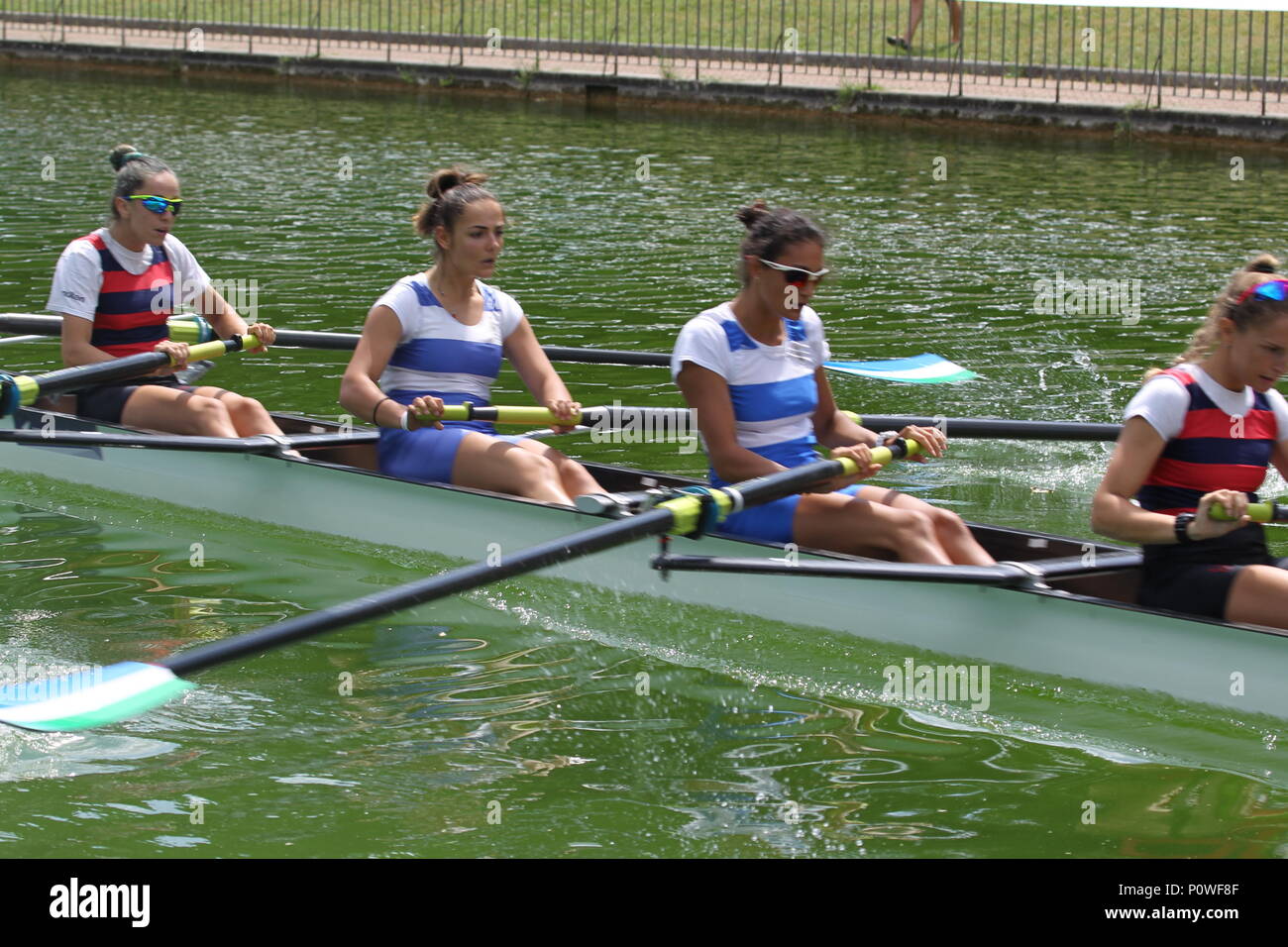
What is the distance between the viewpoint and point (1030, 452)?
898 cm

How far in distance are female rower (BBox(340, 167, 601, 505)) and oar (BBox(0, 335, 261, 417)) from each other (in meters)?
1.22

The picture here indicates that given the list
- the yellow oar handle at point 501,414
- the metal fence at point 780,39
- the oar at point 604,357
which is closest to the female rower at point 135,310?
the oar at point 604,357

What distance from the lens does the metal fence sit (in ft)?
77.4

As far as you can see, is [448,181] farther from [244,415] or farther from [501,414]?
[244,415]

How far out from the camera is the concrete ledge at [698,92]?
20953 mm

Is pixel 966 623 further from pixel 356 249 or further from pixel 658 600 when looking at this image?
pixel 356 249

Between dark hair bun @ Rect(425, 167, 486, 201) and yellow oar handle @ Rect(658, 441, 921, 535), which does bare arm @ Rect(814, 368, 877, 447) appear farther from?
dark hair bun @ Rect(425, 167, 486, 201)

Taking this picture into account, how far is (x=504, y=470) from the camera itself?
654 cm

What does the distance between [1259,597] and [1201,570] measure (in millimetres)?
207

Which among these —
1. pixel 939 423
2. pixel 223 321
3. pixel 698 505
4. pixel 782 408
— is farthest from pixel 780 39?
pixel 698 505

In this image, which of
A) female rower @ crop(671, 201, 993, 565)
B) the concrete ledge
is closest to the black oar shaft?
female rower @ crop(671, 201, 993, 565)

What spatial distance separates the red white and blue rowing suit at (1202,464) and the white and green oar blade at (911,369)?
11.1 ft

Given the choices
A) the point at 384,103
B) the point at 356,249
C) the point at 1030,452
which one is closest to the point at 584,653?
the point at 1030,452

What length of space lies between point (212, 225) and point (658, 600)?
1034 cm
